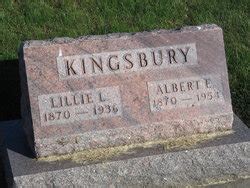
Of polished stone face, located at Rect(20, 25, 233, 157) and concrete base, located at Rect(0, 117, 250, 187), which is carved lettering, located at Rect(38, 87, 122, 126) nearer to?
polished stone face, located at Rect(20, 25, 233, 157)

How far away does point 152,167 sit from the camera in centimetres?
448

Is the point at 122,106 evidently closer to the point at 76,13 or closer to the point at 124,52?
the point at 124,52

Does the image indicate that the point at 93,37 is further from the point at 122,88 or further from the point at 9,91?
the point at 9,91

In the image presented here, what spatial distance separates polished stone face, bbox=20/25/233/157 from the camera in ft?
14.7

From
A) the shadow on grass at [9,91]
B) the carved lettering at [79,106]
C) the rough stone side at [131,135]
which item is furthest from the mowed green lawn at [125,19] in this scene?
the carved lettering at [79,106]

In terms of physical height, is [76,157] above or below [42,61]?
below

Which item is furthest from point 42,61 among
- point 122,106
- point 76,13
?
point 76,13

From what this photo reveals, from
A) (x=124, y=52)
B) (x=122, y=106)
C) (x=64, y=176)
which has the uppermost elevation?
(x=124, y=52)

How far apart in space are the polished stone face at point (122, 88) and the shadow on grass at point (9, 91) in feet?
2.91

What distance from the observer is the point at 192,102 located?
15.4 feet

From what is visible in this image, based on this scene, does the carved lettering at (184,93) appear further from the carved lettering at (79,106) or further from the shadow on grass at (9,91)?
the shadow on grass at (9,91)

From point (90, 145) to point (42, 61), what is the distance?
2.22 feet

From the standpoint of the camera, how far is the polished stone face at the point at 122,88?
4484 mm

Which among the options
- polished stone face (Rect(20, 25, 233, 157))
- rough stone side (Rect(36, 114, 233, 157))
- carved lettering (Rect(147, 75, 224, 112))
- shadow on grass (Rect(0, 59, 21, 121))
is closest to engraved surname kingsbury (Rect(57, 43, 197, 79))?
polished stone face (Rect(20, 25, 233, 157))
